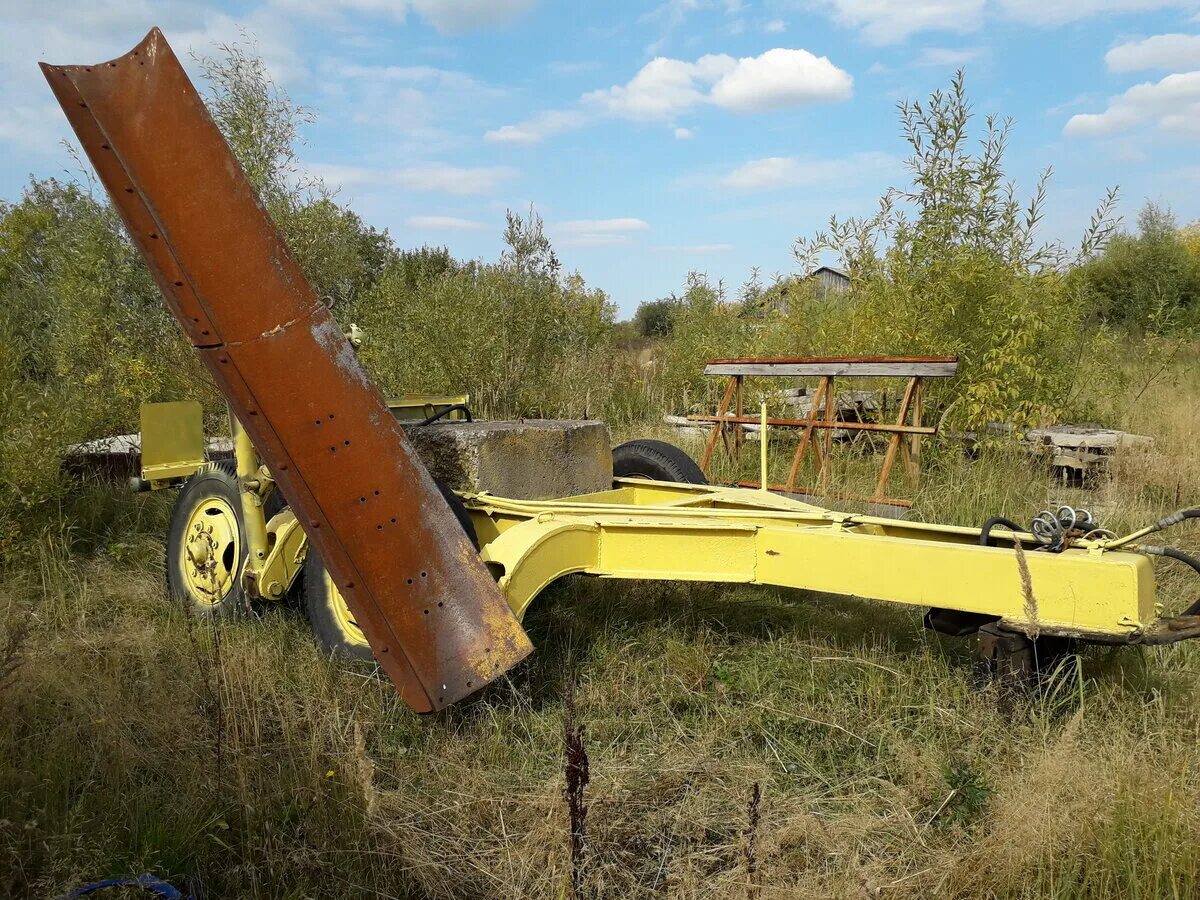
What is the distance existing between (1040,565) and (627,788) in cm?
150

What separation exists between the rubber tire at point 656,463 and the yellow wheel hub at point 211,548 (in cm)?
217

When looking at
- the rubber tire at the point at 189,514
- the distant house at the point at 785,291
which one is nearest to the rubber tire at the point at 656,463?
the rubber tire at the point at 189,514

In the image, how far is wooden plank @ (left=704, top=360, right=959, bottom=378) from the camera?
20.2ft

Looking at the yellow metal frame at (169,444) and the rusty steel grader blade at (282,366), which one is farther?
the yellow metal frame at (169,444)

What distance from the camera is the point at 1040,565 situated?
9.43 ft

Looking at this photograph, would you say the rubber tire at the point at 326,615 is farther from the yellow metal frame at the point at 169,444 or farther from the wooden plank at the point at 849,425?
the wooden plank at the point at 849,425

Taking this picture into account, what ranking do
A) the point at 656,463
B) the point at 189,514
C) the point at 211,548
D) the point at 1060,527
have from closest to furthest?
the point at 1060,527, the point at 211,548, the point at 189,514, the point at 656,463

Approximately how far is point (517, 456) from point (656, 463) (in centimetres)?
129

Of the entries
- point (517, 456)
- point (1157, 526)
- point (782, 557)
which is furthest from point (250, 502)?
point (1157, 526)

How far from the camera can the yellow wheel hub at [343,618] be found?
12.9 ft

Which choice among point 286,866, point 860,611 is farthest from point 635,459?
point 286,866

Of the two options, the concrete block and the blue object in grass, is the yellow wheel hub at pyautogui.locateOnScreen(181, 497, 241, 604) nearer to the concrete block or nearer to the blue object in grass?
the concrete block

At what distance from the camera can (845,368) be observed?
665 cm

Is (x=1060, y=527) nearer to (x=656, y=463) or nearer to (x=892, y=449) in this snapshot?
(x=656, y=463)
